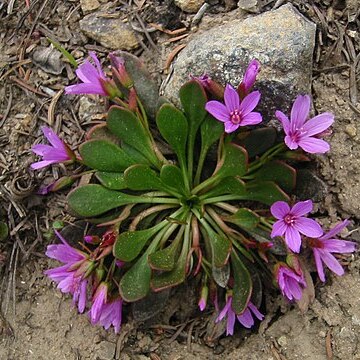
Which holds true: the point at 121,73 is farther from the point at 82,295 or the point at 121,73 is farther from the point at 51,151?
the point at 82,295

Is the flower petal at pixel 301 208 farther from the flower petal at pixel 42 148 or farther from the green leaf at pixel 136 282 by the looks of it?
the flower petal at pixel 42 148

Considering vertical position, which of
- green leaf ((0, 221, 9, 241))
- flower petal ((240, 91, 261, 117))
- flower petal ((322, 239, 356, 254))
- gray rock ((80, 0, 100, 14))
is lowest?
green leaf ((0, 221, 9, 241))

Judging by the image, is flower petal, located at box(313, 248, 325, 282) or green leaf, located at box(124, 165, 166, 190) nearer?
flower petal, located at box(313, 248, 325, 282)

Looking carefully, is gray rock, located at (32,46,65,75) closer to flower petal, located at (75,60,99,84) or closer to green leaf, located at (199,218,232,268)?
flower petal, located at (75,60,99,84)

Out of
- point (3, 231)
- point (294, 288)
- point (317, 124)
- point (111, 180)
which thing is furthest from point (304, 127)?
point (3, 231)

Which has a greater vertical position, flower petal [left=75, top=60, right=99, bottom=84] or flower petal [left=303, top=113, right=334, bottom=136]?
flower petal [left=75, top=60, right=99, bottom=84]

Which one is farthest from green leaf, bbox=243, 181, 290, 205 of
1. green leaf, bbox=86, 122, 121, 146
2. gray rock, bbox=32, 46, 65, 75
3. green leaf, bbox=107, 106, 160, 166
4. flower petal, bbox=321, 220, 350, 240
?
gray rock, bbox=32, 46, 65, 75
